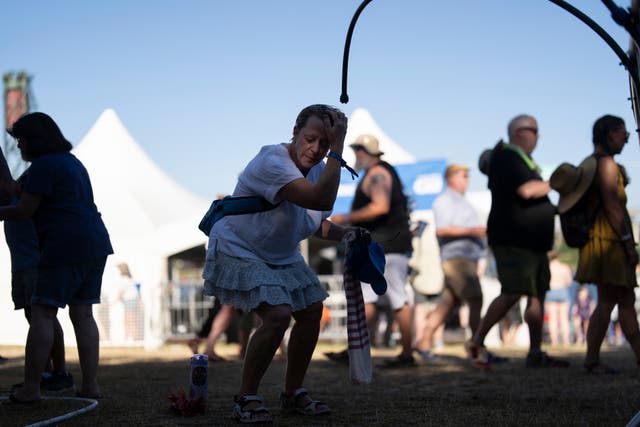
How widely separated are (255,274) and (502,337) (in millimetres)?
12892

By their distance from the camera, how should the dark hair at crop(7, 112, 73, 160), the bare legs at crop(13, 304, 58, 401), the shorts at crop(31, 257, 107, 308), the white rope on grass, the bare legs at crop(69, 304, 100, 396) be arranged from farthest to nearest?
the bare legs at crop(69, 304, 100, 396)
the dark hair at crop(7, 112, 73, 160)
the shorts at crop(31, 257, 107, 308)
the bare legs at crop(13, 304, 58, 401)
the white rope on grass

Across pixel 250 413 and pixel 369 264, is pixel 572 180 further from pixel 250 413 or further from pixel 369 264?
pixel 250 413

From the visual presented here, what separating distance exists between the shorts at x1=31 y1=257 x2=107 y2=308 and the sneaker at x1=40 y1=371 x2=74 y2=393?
72 cm

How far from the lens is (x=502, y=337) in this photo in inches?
640

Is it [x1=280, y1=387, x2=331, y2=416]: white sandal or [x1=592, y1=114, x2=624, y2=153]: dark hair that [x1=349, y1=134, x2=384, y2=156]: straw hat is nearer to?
[x1=592, y1=114, x2=624, y2=153]: dark hair

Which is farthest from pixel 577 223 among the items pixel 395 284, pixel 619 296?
pixel 395 284

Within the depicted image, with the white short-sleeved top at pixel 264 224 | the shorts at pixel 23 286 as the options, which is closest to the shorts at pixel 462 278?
the shorts at pixel 23 286

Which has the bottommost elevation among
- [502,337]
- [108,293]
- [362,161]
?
[502,337]

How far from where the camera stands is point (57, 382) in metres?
5.54

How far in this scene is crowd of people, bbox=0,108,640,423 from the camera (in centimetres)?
406

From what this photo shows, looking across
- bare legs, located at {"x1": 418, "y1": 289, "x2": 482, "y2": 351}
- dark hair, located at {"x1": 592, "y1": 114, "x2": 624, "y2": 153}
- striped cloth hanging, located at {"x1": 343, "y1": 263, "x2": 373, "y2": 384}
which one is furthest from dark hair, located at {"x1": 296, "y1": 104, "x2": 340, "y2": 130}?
bare legs, located at {"x1": 418, "y1": 289, "x2": 482, "y2": 351}

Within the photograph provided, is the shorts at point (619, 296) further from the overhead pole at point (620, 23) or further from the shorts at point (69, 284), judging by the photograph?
the shorts at point (69, 284)

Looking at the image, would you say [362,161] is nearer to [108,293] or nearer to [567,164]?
[567,164]

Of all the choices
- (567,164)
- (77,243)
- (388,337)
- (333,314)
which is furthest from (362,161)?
(333,314)
